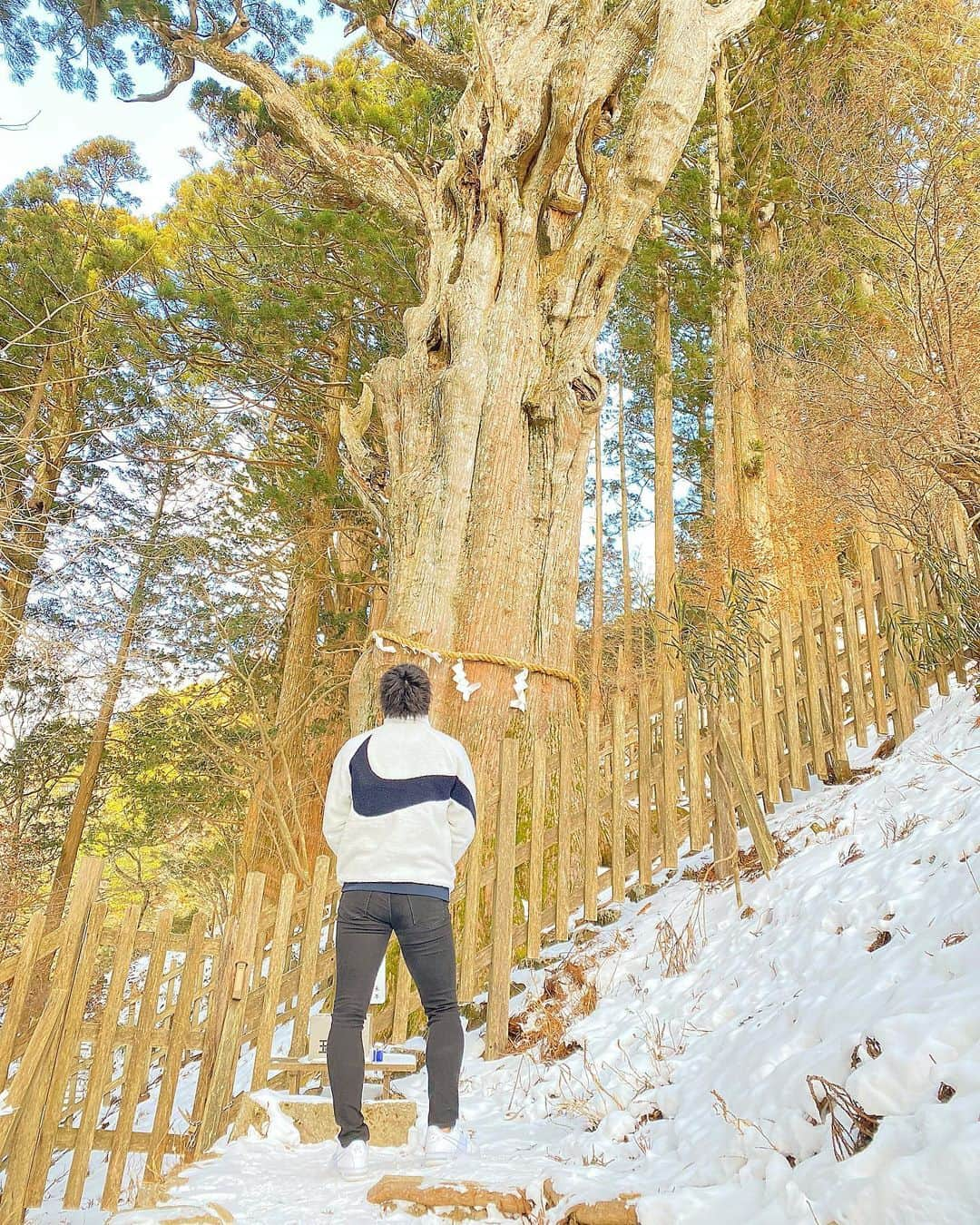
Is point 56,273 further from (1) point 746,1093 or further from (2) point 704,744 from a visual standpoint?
(1) point 746,1093

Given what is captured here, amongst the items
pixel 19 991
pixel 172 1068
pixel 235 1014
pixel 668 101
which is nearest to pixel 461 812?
pixel 235 1014

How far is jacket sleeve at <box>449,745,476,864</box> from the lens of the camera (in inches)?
99.3

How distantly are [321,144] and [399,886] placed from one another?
257 inches

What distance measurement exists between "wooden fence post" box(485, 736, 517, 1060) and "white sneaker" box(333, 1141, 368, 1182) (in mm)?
1227

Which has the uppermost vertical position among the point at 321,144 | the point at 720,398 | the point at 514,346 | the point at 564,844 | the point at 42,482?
the point at 720,398

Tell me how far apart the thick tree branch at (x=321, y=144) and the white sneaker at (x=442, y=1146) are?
6022 millimetres

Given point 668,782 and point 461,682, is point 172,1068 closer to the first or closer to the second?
point 461,682

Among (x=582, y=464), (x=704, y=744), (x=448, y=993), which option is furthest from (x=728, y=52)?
(x=448, y=993)

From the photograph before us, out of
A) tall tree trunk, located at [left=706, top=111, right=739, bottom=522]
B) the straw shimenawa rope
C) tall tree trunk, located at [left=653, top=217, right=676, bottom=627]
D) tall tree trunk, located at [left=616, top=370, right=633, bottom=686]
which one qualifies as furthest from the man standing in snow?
tall tree trunk, located at [left=616, top=370, right=633, bottom=686]

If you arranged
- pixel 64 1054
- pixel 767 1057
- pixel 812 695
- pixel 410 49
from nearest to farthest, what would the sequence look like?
pixel 767 1057, pixel 64 1054, pixel 812 695, pixel 410 49

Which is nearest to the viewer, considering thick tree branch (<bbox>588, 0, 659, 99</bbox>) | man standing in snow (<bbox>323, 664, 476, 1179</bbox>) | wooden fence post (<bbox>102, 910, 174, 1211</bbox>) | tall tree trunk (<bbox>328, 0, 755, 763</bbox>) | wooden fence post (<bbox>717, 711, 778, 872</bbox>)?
man standing in snow (<bbox>323, 664, 476, 1179</bbox>)

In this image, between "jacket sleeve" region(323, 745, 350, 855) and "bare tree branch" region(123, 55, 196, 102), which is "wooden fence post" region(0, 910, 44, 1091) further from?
"bare tree branch" region(123, 55, 196, 102)

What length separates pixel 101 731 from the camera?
1277 centimetres

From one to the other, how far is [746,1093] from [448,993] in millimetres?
893
